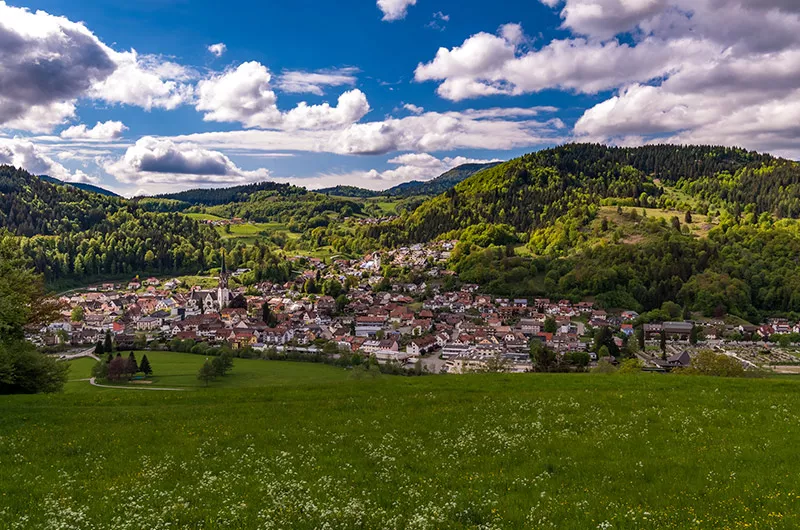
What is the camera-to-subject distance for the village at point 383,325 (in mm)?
88688

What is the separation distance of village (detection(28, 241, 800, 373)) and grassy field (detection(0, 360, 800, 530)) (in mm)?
52472

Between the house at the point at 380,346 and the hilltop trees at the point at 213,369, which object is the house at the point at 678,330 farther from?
the hilltop trees at the point at 213,369

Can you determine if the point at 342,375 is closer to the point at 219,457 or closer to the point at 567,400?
the point at 567,400

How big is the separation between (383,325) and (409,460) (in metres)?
98.8

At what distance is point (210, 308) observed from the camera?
138 m

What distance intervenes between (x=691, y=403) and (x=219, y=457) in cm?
1670

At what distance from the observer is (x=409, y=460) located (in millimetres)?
12516

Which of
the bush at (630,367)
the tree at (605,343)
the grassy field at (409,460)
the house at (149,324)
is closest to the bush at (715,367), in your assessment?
the bush at (630,367)

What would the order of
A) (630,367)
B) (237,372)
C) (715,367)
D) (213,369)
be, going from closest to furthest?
1. (715,367)
2. (630,367)
3. (213,369)
4. (237,372)

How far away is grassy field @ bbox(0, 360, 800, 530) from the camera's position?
347 inches

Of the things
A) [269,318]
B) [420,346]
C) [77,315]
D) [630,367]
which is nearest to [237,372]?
[420,346]

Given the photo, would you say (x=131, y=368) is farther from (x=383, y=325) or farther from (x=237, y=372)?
(x=383, y=325)

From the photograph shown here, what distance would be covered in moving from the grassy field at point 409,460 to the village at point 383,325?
52.5m

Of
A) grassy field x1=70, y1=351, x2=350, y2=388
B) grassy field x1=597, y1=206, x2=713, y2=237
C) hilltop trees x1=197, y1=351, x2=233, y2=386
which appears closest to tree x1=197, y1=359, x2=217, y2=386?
hilltop trees x1=197, y1=351, x2=233, y2=386
